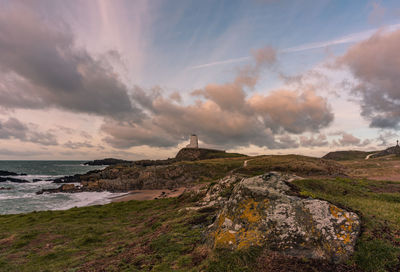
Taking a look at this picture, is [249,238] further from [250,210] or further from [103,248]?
[103,248]

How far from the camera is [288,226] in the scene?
8367 millimetres

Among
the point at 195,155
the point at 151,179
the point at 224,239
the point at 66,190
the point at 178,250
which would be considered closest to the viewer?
the point at 224,239

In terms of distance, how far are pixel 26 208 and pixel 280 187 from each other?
57.1 meters

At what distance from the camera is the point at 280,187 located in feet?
43.6

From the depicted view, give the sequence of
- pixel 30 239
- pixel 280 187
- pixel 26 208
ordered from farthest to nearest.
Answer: pixel 26 208 < pixel 30 239 < pixel 280 187

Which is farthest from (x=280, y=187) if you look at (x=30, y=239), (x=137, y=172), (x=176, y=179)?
(x=137, y=172)

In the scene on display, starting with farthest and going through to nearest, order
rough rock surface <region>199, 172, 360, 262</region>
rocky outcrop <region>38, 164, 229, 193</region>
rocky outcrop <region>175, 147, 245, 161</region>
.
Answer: rocky outcrop <region>175, 147, 245, 161</region>
rocky outcrop <region>38, 164, 229, 193</region>
rough rock surface <region>199, 172, 360, 262</region>

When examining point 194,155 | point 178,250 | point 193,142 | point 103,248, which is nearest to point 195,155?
point 194,155

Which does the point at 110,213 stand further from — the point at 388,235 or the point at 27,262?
the point at 388,235

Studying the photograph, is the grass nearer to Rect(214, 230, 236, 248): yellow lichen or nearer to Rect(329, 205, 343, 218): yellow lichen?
Rect(214, 230, 236, 248): yellow lichen

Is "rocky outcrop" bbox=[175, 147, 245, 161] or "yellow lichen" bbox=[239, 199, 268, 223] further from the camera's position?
"rocky outcrop" bbox=[175, 147, 245, 161]

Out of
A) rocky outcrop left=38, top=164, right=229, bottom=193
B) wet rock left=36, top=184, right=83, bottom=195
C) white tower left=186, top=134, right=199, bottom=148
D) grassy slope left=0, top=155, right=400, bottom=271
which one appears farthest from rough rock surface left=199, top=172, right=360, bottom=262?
white tower left=186, top=134, right=199, bottom=148

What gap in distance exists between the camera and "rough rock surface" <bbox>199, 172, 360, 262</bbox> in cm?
772

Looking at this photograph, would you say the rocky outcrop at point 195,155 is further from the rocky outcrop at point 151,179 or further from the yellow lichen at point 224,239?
the yellow lichen at point 224,239
